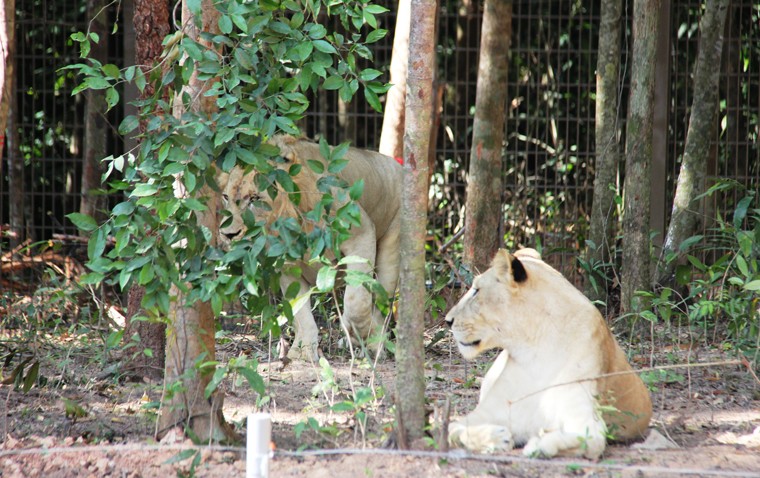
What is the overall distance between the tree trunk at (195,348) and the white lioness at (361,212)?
1.24m

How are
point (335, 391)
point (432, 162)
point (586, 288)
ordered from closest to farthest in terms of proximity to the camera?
point (335, 391) < point (586, 288) < point (432, 162)

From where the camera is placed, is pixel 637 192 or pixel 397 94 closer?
pixel 637 192

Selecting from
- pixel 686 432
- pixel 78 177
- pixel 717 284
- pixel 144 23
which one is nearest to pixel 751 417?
pixel 686 432

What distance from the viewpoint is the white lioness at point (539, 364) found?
3.88m

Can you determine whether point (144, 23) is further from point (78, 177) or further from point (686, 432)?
point (78, 177)

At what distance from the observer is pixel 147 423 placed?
4.49 m

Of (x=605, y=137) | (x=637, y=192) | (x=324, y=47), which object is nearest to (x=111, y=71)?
(x=324, y=47)

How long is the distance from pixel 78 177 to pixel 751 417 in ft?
27.1

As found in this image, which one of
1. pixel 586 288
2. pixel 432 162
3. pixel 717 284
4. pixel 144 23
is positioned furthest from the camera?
pixel 432 162

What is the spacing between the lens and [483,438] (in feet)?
12.7

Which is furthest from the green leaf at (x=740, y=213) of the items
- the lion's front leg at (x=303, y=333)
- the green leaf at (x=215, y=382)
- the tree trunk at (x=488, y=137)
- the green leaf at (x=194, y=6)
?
the green leaf at (x=194, y=6)

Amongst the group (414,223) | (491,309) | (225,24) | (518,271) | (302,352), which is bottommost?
(302,352)

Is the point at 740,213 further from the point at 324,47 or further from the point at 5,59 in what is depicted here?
the point at 5,59

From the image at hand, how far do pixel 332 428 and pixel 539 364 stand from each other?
0.89 metres
